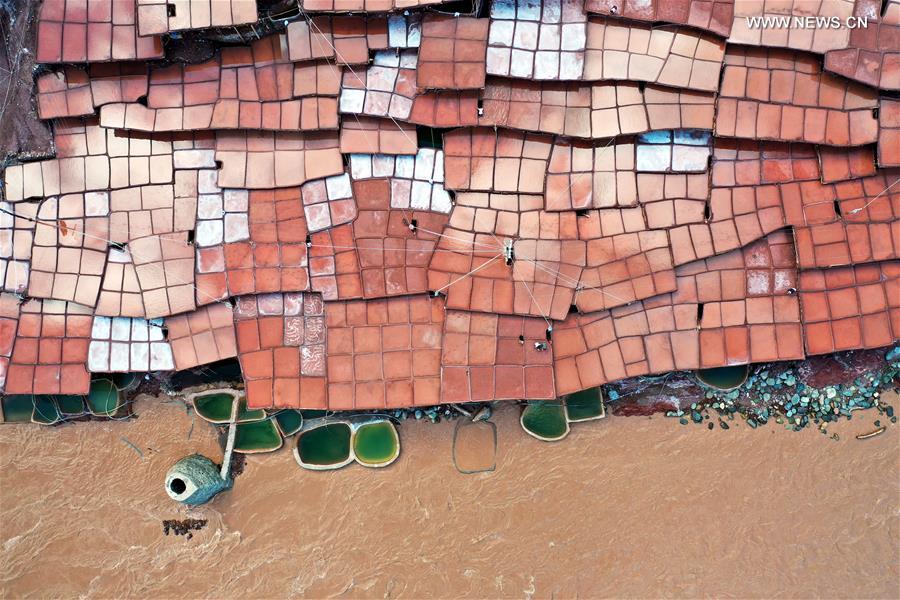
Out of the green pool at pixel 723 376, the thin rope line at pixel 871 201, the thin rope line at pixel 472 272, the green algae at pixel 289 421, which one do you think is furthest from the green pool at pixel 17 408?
the thin rope line at pixel 871 201

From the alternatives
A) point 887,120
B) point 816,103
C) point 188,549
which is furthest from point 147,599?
point 887,120

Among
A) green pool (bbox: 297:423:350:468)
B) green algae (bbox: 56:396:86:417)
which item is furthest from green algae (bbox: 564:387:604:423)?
green algae (bbox: 56:396:86:417)

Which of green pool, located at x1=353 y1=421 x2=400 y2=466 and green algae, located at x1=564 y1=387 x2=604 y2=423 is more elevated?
green algae, located at x1=564 y1=387 x2=604 y2=423

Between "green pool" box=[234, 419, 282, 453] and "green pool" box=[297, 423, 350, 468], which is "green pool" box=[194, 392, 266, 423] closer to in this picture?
"green pool" box=[234, 419, 282, 453]

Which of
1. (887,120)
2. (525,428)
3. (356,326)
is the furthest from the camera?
(525,428)

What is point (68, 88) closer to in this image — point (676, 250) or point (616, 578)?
point (676, 250)

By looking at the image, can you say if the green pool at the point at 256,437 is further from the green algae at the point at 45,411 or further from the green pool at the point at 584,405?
the green pool at the point at 584,405
